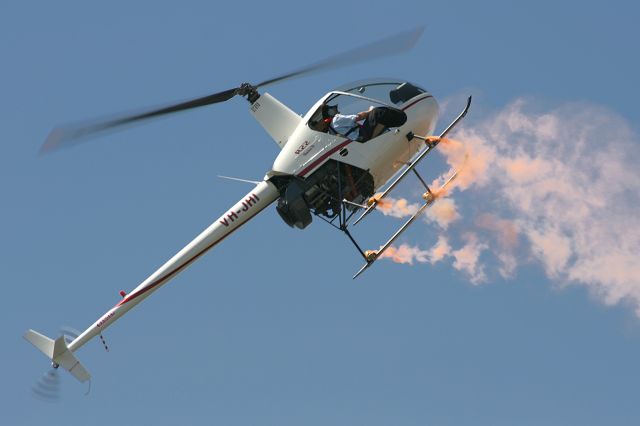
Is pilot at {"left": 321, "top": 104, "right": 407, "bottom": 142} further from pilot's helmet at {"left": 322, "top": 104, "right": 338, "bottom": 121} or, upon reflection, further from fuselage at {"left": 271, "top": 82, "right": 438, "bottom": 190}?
fuselage at {"left": 271, "top": 82, "right": 438, "bottom": 190}

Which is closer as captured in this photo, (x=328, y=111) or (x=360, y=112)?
(x=360, y=112)

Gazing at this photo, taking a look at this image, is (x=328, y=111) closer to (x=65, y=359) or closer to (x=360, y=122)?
(x=360, y=122)

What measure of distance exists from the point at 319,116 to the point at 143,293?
7.00 metres

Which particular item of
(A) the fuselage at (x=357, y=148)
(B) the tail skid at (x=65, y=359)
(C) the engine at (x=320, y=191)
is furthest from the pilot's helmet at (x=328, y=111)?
(B) the tail skid at (x=65, y=359)

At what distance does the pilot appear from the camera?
102 ft

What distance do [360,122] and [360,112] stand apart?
30 centimetres

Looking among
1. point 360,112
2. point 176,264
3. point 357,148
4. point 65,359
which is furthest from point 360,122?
point 65,359

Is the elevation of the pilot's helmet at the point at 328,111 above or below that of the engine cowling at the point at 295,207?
above

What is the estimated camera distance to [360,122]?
31047 millimetres

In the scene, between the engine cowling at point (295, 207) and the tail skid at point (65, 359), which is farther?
the tail skid at point (65, 359)

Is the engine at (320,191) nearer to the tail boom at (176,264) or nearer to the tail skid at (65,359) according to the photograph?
the tail boom at (176,264)

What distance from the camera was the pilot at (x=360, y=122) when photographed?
31.1m

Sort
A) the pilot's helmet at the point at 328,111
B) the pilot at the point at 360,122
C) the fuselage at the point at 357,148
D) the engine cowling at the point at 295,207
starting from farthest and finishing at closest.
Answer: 1. the pilot's helmet at the point at 328,111
2. the pilot at the point at 360,122
3. the fuselage at the point at 357,148
4. the engine cowling at the point at 295,207

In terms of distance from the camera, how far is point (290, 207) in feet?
101
